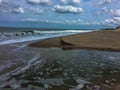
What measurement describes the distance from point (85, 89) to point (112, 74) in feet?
6.60

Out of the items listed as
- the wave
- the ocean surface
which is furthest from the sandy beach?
the ocean surface

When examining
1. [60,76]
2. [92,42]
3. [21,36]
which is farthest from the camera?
[21,36]

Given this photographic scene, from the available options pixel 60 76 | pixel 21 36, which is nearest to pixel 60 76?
pixel 60 76

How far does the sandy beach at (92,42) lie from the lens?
16.0 m

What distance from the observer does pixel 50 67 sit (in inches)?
351

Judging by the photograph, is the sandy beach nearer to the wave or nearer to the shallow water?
the wave

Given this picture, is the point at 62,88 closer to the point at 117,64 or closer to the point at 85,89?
the point at 85,89

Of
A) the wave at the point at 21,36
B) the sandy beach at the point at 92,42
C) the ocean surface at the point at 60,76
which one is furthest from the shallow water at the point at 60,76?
the wave at the point at 21,36

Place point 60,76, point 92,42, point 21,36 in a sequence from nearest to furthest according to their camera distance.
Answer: point 60,76 < point 92,42 < point 21,36

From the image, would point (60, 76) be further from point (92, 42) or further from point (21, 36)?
point (21, 36)

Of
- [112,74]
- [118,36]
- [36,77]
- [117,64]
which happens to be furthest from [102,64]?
[118,36]

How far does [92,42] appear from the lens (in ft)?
57.2

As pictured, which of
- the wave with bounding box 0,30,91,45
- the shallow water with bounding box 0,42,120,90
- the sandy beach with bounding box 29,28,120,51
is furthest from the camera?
the wave with bounding box 0,30,91,45

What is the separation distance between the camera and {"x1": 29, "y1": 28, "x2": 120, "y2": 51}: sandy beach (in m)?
16.0
